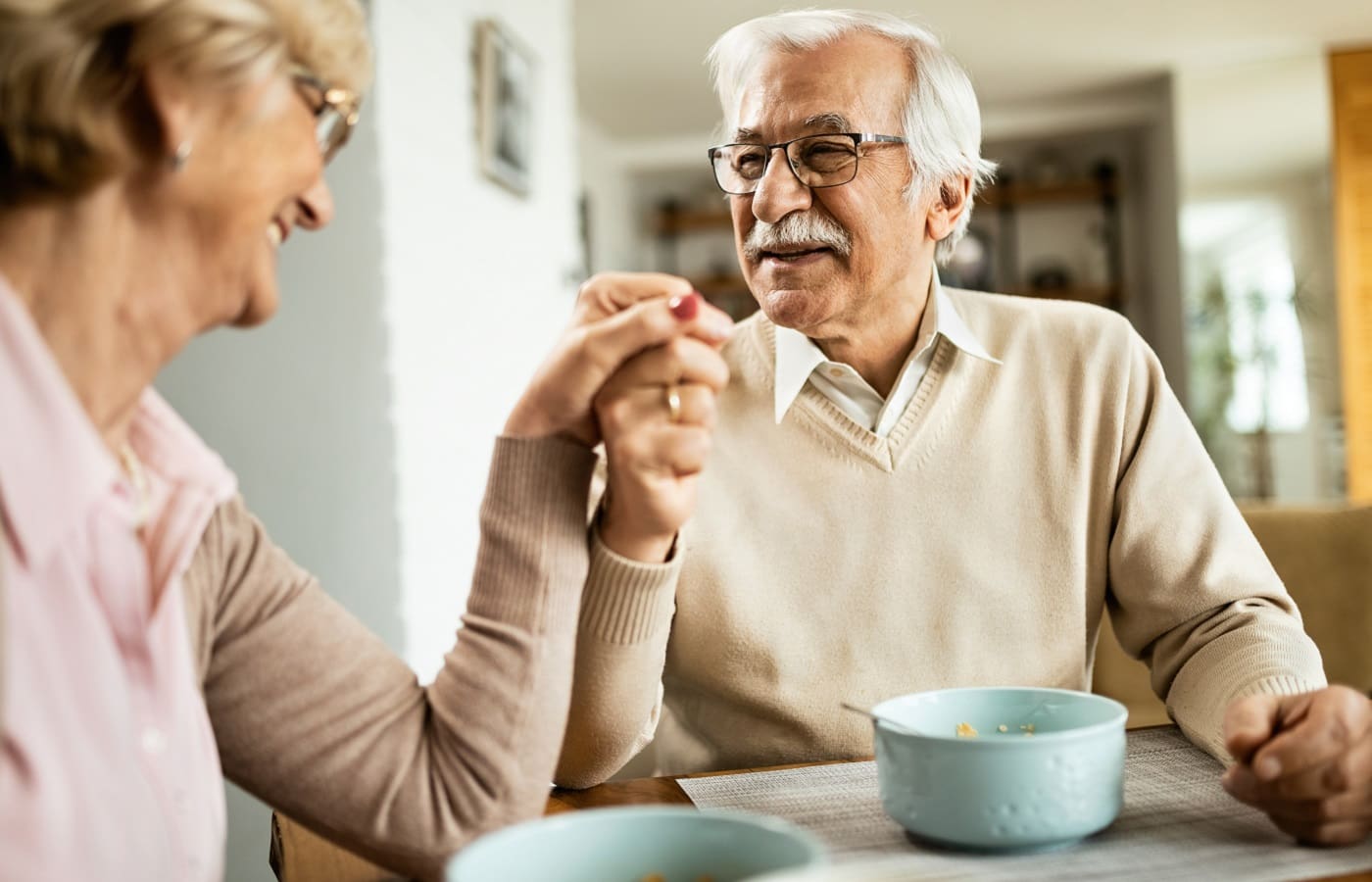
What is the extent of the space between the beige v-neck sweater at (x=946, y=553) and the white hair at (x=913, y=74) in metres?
0.28

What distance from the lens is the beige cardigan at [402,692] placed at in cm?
85

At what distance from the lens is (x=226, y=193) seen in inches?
28.2

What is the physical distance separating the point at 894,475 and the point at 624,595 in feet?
1.64

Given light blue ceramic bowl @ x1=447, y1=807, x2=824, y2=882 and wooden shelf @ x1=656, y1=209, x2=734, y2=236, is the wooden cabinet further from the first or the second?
light blue ceramic bowl @ x1=447, y1=807, x2=824, y2=882

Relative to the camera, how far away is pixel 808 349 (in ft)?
4.75

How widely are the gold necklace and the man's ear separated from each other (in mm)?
1049

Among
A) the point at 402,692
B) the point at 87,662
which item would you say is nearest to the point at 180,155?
the point at 87,662

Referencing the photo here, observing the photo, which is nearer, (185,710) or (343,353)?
(185,710)

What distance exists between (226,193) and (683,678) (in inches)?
32.8

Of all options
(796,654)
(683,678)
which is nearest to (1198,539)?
(796,654)

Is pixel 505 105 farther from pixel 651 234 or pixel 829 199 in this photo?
pixel 651 234

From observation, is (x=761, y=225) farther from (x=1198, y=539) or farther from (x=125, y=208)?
(x=125, y=208)

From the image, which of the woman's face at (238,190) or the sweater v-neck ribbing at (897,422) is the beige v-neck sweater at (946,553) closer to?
the sweater v-neck ribbing at (897,422)

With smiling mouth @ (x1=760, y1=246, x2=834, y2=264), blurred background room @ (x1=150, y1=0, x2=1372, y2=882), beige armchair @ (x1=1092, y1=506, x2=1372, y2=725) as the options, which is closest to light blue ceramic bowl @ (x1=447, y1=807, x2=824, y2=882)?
smiling mouth @ (x1=760, y1=246, x2=834, y2=264)
